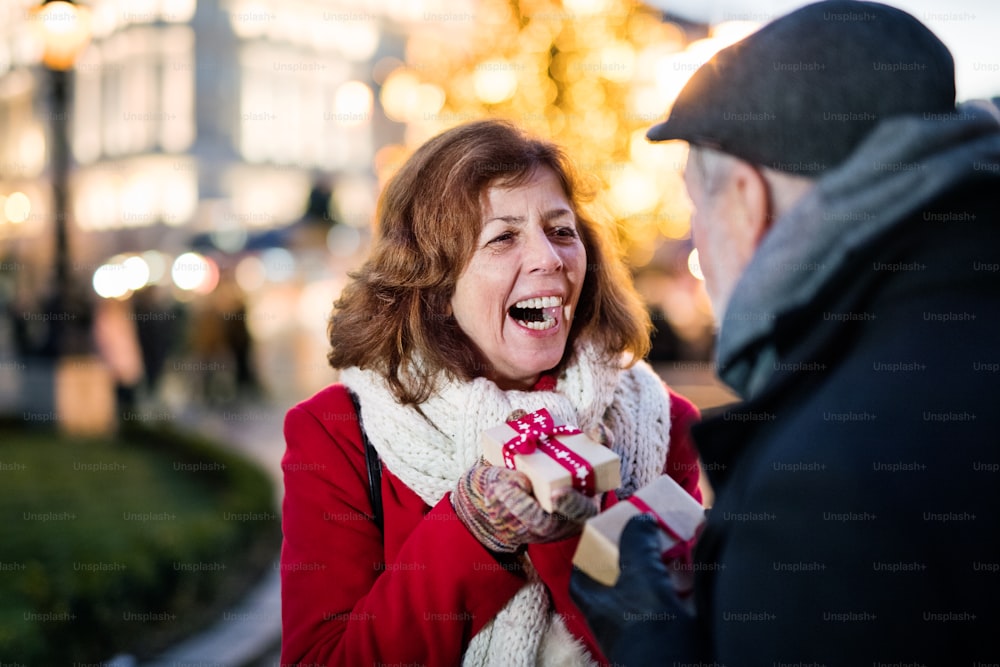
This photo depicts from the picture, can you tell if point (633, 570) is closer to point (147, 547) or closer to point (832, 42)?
point (832, 42)

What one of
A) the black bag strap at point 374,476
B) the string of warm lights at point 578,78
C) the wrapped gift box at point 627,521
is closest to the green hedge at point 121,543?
the black bag strap at point 374,476

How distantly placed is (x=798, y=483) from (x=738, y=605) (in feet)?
0.72

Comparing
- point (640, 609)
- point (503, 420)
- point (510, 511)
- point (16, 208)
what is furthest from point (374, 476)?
point (16, 208)

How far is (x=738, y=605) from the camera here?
1.28m

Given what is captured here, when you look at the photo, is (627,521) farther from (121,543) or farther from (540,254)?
(121,543)

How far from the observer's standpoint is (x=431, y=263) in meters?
2.55

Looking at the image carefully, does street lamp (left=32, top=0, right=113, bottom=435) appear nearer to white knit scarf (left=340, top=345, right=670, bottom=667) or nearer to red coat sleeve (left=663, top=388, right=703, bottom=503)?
white knit scarf (left=340, top=345, right=670, bottom=667)

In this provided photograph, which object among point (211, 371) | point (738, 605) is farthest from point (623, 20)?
point (211, 371)

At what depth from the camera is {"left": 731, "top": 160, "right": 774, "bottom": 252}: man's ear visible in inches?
57.1

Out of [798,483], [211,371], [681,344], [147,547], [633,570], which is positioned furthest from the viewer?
[681,344]

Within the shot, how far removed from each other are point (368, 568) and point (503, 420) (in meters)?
0.57

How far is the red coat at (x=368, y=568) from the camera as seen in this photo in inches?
79.8

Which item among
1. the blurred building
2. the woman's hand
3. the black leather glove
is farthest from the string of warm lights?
the blurred building

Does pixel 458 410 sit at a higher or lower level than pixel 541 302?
lower
